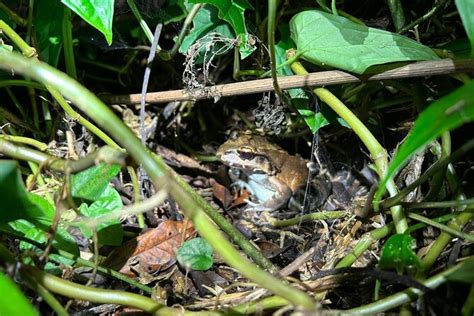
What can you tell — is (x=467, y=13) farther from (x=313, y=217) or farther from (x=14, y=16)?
(x=14, y=16)

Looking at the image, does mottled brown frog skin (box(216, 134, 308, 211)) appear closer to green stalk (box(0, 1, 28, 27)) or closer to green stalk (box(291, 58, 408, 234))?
green stalk (box(291, 58, 408, 234))

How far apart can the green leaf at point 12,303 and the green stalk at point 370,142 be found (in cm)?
105

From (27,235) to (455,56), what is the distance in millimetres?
1417

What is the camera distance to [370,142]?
5.62 ft

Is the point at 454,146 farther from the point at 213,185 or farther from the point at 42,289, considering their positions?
the point at 42,289

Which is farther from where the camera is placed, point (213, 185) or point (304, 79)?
point (213, 185)

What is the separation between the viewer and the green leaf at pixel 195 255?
5.83 ft

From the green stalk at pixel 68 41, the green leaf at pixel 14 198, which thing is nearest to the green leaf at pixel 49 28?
the green stalk at pixel 68 41

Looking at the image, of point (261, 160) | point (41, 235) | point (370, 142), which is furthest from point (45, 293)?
→ point (261, 160)

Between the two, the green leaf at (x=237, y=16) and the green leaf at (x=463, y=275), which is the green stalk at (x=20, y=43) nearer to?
the green leaf at (x=237, y=16)

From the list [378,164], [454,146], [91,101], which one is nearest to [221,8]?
[378,164]

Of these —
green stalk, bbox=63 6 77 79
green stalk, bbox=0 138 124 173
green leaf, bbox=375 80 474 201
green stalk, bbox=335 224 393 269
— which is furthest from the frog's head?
green leaf, bbox=375 80 474 201

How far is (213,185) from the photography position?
2.54 m

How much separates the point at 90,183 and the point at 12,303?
25.1 inches
